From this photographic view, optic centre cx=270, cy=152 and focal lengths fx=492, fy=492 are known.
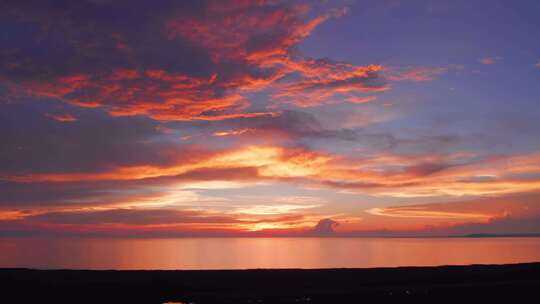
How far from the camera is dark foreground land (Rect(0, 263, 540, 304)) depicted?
2738cm

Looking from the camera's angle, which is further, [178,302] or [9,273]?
[9,273]

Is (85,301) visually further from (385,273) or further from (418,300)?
(385,273)

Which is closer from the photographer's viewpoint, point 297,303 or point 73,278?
point 297,303

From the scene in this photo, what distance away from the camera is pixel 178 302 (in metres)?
27.8

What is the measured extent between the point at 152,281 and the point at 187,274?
21.1ft

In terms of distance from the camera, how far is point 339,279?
39.1 m

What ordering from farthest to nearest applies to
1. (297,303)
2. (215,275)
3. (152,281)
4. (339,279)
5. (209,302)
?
(215,275), (339,279), (152,281), (209,302), (297,303)

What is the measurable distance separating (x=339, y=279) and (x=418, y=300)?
1336 centimetres

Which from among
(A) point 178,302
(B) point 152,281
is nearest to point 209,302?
(A) point 178,302

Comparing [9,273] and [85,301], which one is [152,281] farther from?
[9,273]

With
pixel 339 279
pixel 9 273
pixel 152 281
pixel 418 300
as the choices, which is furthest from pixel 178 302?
pixel 9 273

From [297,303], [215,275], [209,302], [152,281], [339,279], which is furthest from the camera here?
[215,275]

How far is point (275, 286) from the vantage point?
34.9 meters

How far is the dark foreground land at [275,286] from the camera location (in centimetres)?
2738
